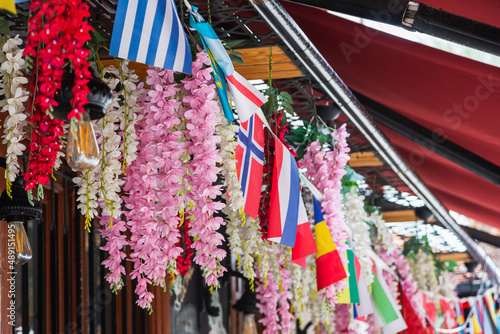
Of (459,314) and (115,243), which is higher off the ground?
(115,243)

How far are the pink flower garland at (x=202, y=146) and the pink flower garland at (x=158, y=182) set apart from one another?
46mm

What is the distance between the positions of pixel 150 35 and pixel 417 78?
227 cm

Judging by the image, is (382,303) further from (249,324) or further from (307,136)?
A: (307,136)

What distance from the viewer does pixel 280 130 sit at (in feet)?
11.6

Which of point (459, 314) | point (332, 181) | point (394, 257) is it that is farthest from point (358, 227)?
point (459, 314)

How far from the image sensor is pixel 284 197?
3.25 meters

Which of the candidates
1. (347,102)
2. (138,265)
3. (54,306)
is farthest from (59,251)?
(347,102)

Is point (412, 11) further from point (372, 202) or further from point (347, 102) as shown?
point (372, 202)

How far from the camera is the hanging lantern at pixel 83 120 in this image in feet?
5.87

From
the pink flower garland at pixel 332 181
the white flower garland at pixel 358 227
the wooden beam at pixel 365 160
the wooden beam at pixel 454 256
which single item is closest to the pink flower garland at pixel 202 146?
the pink flower garland at pixel 332 181

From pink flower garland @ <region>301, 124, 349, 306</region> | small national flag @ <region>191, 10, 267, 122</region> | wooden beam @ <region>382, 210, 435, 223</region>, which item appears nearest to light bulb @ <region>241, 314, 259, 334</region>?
wooden beam @ <region>382, 210, 435, 223</region>

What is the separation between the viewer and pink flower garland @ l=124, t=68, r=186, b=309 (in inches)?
105

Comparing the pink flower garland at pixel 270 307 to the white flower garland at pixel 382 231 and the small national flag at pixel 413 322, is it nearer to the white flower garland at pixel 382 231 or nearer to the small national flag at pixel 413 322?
the white flower garland at pixel 382 231

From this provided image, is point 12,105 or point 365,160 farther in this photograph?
point 365,160
